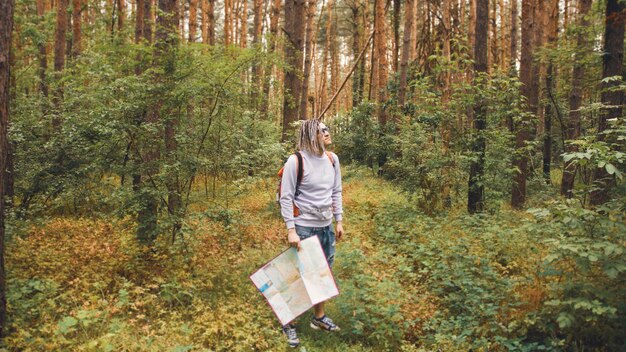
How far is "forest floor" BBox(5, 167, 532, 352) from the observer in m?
3.87

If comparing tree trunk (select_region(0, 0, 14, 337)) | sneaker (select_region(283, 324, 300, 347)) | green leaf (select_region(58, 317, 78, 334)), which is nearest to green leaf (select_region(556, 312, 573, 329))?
sneaker (select_region(283, 324, 300, 347))

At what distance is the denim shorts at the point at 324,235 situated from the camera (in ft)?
13.7

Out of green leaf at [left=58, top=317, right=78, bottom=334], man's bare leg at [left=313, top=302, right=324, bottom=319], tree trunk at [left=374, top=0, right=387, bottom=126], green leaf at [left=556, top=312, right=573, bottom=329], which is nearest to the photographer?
green leaf at [left=556, top=312, right=573, bottom=329]

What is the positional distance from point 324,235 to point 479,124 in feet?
17.3

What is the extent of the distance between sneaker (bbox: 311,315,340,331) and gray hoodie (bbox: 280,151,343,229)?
100 cm

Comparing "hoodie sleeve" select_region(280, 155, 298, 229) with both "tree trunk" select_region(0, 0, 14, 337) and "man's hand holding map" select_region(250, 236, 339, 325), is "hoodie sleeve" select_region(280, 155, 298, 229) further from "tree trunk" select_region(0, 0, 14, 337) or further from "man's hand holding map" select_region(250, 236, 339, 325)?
"tree trunk" select_region(0, 0, 14, 337)

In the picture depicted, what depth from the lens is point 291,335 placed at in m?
4.06

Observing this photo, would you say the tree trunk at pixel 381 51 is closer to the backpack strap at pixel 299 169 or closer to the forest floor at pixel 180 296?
the forest floor at pixel 180 296

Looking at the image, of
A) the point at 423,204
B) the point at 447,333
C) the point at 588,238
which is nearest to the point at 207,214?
the point at 447,333

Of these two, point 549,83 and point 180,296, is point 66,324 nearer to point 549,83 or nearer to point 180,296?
point 180,296

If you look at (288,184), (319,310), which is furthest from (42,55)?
(319,310)

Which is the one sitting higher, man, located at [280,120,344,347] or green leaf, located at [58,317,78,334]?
man, located at [280,120,344,347]

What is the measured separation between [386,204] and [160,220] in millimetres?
5511

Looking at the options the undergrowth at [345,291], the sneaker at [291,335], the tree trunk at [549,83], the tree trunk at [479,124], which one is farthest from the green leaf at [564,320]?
the tree trunk at [549,83]
